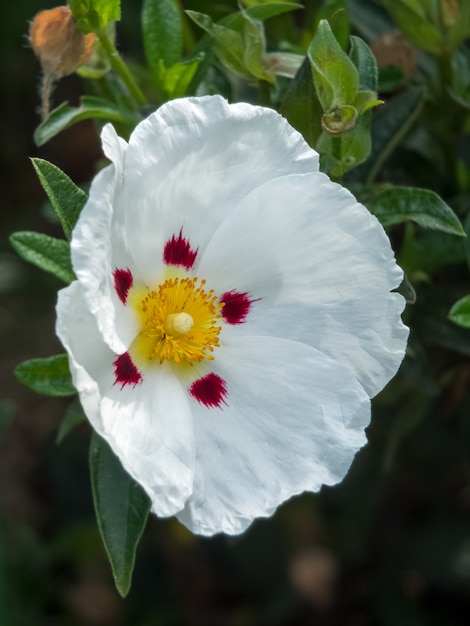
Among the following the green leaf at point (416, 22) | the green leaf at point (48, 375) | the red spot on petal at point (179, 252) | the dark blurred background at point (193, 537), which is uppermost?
the green leaf at point (416, 22)

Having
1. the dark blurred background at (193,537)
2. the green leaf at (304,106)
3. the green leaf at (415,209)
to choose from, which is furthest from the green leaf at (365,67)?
the dark blurred background at (193,537)

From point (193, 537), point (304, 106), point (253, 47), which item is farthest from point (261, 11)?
point (193, 537)

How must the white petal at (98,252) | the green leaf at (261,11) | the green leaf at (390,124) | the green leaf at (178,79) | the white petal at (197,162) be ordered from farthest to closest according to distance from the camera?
the green leaf at (390,124) < the green leaf at (178,79) < the green leaf at (261,11) < the white petal at (197,162) < the white petal at (98,252)

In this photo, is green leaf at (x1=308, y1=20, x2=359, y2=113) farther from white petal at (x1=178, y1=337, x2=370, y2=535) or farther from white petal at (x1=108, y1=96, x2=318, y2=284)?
white petal at (x1=178, y1=337, x2=370, y2=535)

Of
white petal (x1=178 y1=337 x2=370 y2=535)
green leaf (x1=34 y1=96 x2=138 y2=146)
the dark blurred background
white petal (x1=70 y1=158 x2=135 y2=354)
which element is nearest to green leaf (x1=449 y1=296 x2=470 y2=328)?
white petal (x1=178 y1=337 x2=370 y2=535)

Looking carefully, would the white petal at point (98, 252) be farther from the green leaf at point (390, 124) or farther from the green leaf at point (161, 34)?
the green leaf at point (390, 124)
